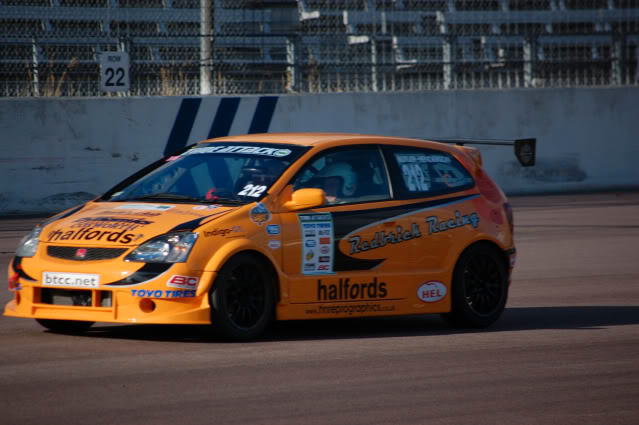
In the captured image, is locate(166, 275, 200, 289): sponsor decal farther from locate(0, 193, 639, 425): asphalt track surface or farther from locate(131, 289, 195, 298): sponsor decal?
locate(0, 193, 639, 425): asphalt track surface

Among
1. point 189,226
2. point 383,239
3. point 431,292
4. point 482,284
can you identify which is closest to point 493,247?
point 482,284

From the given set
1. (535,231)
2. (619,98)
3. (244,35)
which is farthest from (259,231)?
(619,98)

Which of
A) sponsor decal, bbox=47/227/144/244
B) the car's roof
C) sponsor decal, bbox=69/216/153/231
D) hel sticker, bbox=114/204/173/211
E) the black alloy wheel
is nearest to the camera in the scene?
sponsor decal, bbox=47/227/144/244

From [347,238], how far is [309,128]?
1351cm

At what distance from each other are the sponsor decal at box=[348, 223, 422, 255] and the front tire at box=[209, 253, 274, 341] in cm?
77

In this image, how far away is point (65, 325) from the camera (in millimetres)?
8250

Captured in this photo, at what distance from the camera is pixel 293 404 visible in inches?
234

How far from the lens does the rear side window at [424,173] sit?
8.90m

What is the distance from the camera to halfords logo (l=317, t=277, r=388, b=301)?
8.20 meters

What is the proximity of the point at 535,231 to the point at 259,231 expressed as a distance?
383 inches

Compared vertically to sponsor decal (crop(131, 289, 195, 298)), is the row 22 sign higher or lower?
higher

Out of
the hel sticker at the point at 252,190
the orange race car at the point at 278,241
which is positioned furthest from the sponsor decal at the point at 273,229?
the hel sticker at the point at 252,190

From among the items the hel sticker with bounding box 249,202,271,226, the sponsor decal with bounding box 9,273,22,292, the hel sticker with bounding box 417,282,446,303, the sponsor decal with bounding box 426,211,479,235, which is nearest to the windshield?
the hel sticker with bounding box 249,202,271,226

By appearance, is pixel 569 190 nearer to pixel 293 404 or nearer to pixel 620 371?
pixel 620 371
